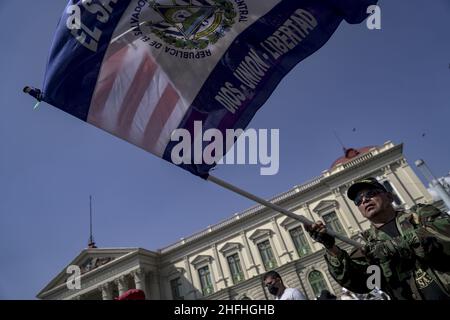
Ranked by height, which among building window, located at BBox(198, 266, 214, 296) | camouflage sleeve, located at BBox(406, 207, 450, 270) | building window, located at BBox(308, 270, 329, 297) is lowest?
camouflage sleeve, located at BBox(406, 207, 450, 270)

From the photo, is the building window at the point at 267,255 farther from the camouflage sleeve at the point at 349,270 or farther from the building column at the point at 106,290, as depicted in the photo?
the camouflage sleeve at the point at 349,270

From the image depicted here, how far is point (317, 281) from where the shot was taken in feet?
80.9

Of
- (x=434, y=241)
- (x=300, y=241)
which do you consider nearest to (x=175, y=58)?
(x=434, y=241)

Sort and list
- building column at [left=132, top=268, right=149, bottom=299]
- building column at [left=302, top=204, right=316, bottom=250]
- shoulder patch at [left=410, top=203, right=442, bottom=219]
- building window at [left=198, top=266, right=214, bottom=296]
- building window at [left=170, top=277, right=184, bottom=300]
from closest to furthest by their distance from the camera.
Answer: shoulder patch at [left=410, top=203, right=442, bottom=219] < building column at [left=302, top=204, right=316, bottom=250] < building window at [left=198, top=266, right=214, bottom=296] < building column at [left=132, top=268, right=149, bottom=299] < building window at [left=170, top=277, right=184, bottom=300]

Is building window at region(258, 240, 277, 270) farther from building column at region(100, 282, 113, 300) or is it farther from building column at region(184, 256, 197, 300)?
building column at region(100, 282, 113, 300)

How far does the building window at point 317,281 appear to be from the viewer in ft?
80.2

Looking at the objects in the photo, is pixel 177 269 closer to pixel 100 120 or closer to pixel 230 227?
pixel 230 227

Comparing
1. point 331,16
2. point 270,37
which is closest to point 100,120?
point 270,37

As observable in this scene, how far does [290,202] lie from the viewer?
28.0 meters

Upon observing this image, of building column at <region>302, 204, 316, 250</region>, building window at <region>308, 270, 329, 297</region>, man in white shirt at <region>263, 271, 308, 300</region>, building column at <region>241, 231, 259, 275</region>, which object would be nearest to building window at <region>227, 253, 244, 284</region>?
building column at <region>241, 231, 259, 275</region>

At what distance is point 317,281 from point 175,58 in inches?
978

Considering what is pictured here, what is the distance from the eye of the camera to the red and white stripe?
3883 mm

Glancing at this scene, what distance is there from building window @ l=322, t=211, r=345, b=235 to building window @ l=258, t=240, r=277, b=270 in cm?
558
